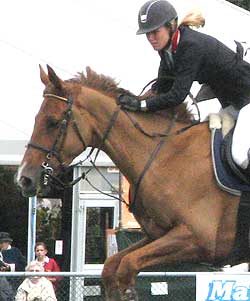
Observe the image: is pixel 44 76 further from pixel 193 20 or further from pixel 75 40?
pixel 75 40

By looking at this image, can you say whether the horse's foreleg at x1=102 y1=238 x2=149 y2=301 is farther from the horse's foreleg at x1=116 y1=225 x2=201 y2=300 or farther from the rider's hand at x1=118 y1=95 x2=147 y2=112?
the rider's hand at x1=118 y1=95 x2=147 y2=112

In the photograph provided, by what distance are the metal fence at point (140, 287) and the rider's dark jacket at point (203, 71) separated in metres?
3.10

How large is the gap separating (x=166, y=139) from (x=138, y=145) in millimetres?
223

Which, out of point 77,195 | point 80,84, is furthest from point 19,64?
point 80,84

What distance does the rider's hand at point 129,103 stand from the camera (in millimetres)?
9031

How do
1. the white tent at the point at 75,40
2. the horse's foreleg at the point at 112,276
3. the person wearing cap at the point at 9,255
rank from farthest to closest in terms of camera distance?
the white tent at the point at 75,40 < the person wearing cap at the point at 9,255 < the horse's foreleg at the point at 112,276

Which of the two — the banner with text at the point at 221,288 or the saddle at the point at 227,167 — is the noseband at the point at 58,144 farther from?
the banner with text at the point at 221,288

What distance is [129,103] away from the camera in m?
9.05

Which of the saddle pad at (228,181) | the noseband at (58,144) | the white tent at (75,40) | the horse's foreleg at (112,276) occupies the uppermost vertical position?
the white tent at (75,40)

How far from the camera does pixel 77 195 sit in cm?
1828

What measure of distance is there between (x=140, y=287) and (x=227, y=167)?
3.42 m

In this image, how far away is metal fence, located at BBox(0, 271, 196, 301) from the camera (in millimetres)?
11812

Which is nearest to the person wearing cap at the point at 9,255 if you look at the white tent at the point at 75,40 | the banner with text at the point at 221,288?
the white tent at the point at 75,40

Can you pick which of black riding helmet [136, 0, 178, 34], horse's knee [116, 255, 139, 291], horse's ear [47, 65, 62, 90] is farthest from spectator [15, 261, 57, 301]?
black riding helmet [136, 0, 178, 34]
